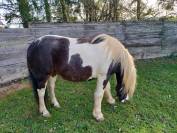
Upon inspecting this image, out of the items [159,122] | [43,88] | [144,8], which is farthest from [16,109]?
[144,8]

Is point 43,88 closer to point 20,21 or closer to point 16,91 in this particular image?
point 16,91

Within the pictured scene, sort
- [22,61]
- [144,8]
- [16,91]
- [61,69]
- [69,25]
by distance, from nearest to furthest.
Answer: [61,69] → [16,91] → [22,61] → [69,25] → [144,8]

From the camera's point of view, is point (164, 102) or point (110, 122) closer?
point (110, 122)

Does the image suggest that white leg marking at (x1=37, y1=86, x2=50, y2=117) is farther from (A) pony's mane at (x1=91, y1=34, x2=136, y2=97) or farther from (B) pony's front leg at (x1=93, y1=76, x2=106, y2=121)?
(A) pony's mane at (x1=91, y1=34, x2=136, y2=97)

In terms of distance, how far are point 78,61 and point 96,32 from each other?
3.51 m

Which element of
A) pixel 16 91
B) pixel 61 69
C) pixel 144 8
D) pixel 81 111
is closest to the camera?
pixel 61 69

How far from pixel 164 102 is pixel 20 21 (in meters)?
4.76

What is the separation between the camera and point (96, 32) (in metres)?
8.11

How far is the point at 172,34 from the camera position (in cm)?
932

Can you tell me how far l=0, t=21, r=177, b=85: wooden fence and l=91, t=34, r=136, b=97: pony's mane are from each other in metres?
2.32

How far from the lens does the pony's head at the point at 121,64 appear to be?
4.74 meters

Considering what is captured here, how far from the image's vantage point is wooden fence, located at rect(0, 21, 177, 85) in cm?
637

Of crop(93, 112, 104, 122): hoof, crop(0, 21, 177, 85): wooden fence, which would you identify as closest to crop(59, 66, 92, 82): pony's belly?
crop(93, 112, 104, 122): hoof

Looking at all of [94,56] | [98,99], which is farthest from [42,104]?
[94,56]
